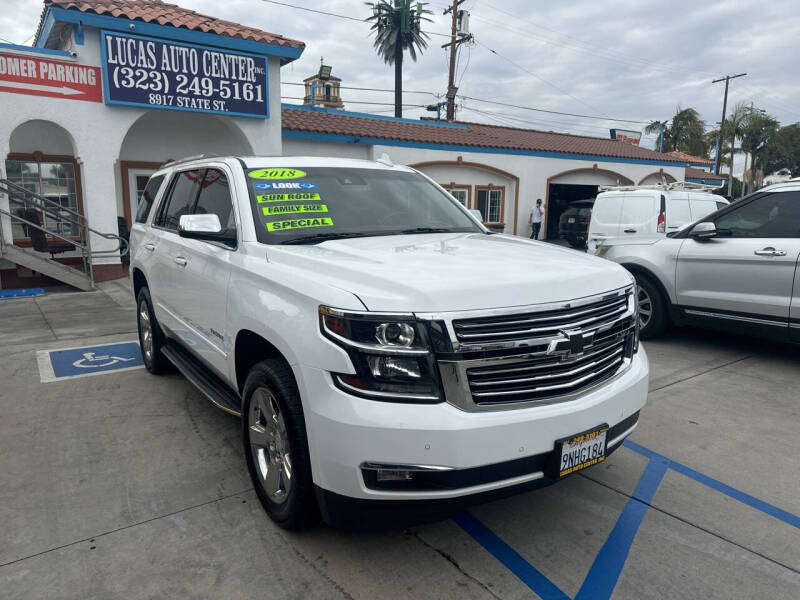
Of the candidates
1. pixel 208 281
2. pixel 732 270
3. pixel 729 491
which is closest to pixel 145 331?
pixel 208 281

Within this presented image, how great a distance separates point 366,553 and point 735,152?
58401 mm

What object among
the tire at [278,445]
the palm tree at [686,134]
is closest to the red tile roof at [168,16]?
the tire at [278,445]

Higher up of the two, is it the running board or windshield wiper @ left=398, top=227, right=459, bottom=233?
windshield wiper @ left=398, top=227, right=459, bottom=233

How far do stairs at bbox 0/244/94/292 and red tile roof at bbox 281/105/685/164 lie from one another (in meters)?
6.37

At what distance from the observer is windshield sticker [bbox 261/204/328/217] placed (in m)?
3.43

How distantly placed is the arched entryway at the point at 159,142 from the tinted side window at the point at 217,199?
30.9 ft

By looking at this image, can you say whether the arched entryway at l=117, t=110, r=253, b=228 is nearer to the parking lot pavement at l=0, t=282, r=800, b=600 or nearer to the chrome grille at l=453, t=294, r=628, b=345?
the parking lot pavement at l=0, t=282, r=800, b=600

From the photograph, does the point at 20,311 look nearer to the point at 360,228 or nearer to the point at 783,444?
the point at 360,228

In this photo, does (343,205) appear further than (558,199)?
No

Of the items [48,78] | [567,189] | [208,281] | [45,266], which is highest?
[48,78]

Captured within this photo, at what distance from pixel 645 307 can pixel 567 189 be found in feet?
59.0

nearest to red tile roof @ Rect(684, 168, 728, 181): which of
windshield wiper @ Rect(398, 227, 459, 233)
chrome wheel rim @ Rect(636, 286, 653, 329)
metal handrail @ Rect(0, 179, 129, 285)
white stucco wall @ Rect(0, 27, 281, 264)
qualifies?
white stucco wall @ Rect(0, 27, 281, 264)

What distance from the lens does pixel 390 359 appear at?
2.32m

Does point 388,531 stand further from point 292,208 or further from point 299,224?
point 292,208
